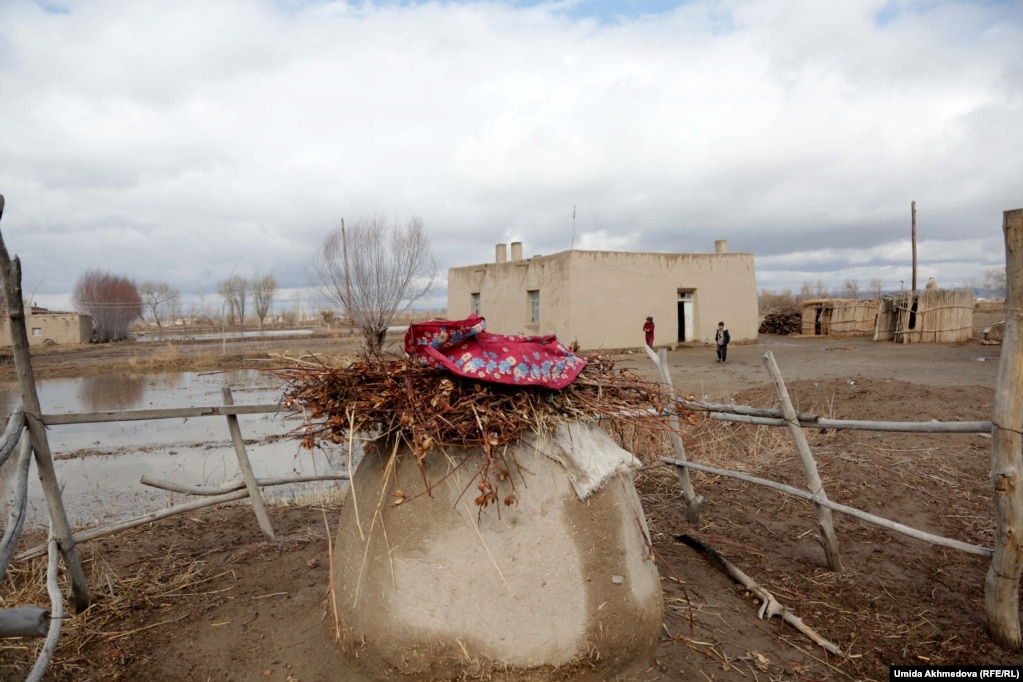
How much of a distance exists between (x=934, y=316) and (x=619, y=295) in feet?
39.4

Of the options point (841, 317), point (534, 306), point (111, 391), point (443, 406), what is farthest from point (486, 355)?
point (841, 317)

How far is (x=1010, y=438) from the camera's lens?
3.47 metres

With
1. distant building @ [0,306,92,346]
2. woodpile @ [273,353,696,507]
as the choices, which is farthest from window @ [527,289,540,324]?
distant building @ [0,306,92,346]

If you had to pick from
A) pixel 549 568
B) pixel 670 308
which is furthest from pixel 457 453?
pixel 670 308

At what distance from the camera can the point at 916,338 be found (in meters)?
25.2

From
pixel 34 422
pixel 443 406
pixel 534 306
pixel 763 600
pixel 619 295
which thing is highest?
pixel 619 295

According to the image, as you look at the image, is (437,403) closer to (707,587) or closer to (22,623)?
(22,623)

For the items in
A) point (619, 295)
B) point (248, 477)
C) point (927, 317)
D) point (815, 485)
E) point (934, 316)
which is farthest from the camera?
point (927, 317)

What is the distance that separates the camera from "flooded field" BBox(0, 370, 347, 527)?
828cm

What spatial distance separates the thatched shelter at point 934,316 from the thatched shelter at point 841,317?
3.97m

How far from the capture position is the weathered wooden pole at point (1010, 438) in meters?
3.46

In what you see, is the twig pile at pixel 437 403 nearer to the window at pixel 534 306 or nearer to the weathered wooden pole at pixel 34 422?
the weathered wooden pole at pixel 34 422

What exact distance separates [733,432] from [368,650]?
8271 mm

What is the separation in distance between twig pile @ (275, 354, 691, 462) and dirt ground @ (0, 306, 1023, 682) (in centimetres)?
41
